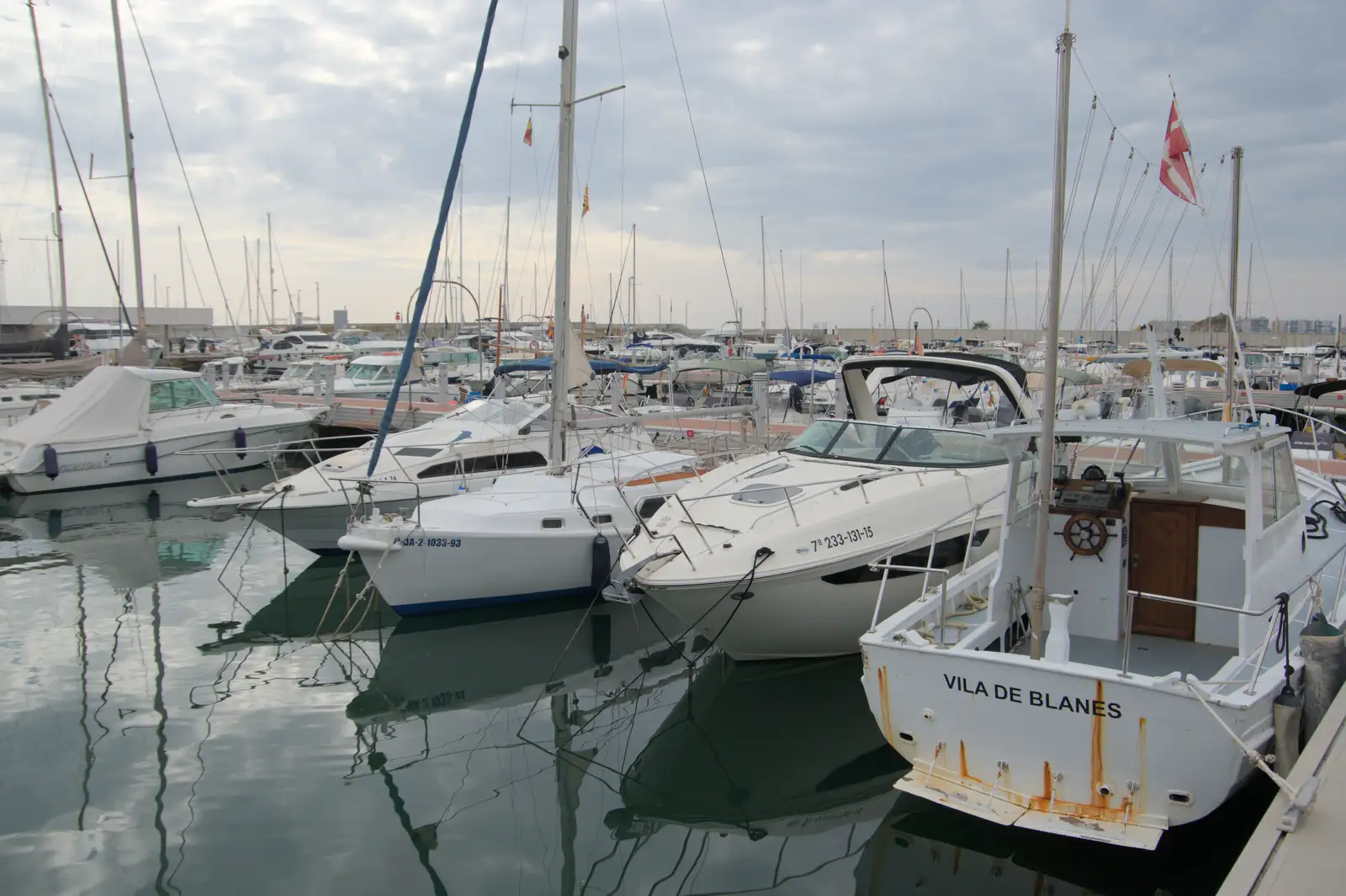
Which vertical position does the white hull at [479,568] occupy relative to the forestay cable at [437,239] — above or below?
below

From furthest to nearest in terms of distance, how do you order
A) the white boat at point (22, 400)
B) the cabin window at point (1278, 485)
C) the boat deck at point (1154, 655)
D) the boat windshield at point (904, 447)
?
the white boat at point (22, 400)
the boat windshield at point (904, 447)
the boat deck at point (1154, 655)
the cabin window at point (1278, 485)

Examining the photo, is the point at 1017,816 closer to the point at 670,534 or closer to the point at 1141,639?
the point at 1141,639

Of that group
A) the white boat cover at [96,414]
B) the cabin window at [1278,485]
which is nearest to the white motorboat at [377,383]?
the white boat cover at [96,414]

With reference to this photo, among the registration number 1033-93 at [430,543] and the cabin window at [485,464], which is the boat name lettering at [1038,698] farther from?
the cabin window at [485,464]

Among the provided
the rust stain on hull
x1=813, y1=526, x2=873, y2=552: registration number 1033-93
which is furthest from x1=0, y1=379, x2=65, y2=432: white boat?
the rust stain on hull

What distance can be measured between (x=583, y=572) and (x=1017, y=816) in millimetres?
6617

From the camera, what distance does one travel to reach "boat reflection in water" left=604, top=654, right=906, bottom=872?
6.48 metres

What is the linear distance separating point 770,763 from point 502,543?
4.45 m

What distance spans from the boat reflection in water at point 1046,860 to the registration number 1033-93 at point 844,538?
101 inches

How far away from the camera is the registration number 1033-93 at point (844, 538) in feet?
27.1

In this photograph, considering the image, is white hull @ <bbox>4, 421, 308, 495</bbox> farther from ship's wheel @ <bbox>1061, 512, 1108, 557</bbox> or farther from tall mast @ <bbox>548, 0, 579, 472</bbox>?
ship's wheel @ <bbox>1061, 512, 1108, 557</bbox>

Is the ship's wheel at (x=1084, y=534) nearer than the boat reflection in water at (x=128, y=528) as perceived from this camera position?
Yes

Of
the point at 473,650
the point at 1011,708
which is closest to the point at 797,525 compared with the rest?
the point at 1011,708

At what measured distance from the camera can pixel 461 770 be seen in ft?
23.7
